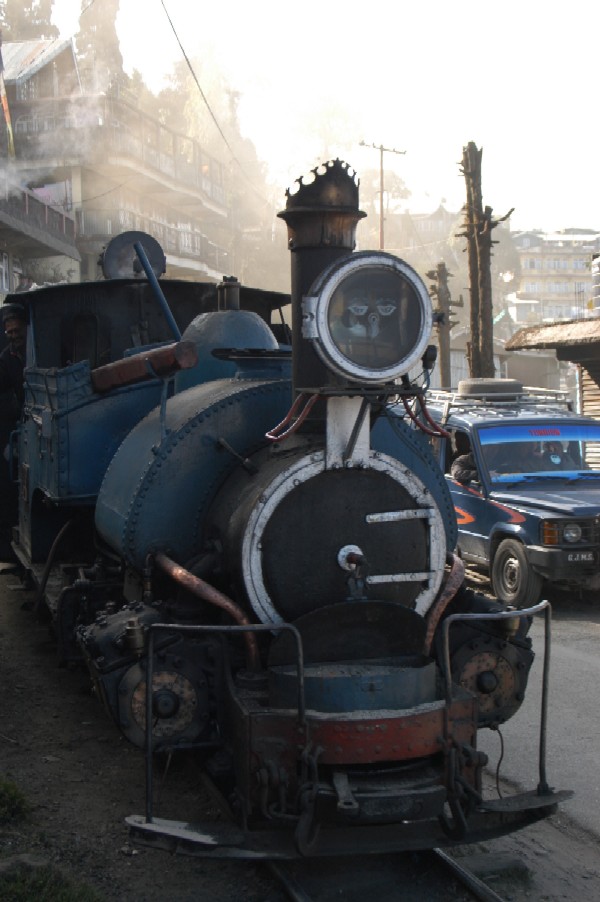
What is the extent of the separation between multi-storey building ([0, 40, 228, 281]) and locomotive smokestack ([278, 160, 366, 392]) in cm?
2497

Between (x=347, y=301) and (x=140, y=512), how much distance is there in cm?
150

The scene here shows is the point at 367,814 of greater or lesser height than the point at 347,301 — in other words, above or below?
below

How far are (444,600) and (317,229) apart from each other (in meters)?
1.79

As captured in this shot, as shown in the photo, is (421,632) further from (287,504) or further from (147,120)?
(147,120)

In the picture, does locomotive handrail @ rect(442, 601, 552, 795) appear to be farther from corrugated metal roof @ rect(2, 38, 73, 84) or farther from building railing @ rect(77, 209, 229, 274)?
corrugated metal roof @ rect(2, 38, 73, 84)

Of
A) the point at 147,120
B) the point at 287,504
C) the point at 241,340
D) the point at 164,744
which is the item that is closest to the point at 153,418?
the point at 241,340

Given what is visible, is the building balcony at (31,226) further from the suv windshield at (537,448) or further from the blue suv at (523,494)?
the suv windshield at (537,448)

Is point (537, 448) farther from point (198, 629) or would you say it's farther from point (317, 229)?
point (198, 629)

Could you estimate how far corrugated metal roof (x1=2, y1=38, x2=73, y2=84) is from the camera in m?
30.2

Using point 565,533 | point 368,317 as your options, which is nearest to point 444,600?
point 368,317

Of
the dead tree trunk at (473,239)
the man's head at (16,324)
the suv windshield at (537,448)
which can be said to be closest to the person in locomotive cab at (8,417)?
the man's head at (16,324)

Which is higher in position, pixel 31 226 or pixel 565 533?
pixel 31 226

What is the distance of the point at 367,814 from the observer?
3.89 meters

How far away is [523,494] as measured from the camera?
1044cm
